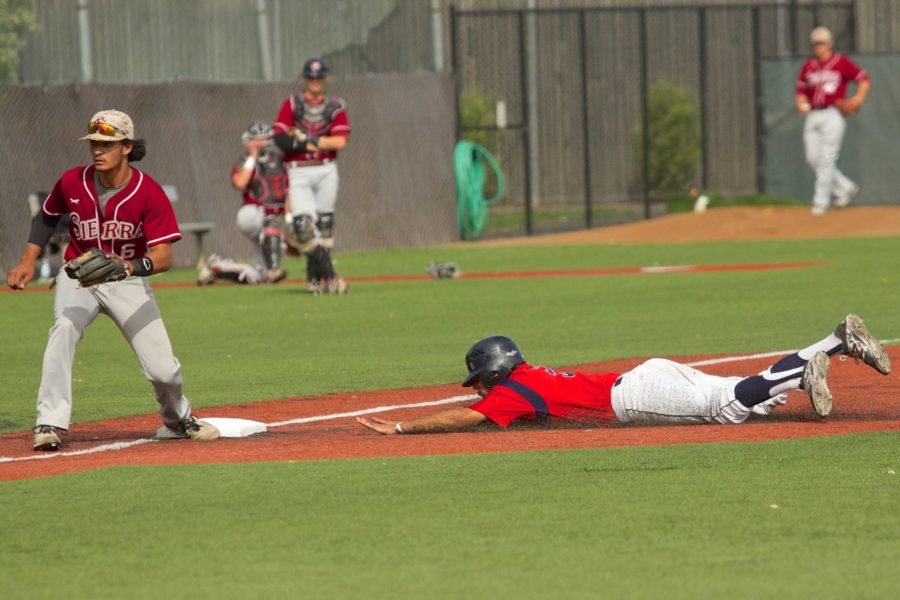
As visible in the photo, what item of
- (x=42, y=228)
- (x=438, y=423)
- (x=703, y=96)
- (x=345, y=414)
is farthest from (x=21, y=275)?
(x=703, y=96)

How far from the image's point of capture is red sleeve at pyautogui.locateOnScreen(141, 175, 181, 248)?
30.8ft

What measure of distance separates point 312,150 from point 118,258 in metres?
10.2

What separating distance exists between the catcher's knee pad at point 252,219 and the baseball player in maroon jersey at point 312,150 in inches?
78.8

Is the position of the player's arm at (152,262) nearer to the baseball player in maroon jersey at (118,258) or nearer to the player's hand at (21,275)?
the baseball player in maroon jersey at (118,258)

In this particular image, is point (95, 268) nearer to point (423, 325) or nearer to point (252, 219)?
point (423, 325)

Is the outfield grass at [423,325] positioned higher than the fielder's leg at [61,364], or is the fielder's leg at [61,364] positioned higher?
the fielder's leg at [61,364]

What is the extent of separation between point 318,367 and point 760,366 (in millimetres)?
3431

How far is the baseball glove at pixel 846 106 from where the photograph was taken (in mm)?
28297

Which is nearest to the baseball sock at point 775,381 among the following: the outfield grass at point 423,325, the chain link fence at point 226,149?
the outfield grass at point 423,325

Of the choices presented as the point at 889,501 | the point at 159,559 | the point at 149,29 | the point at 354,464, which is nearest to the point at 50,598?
the point at 159,559

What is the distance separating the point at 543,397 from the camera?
31.3 ft

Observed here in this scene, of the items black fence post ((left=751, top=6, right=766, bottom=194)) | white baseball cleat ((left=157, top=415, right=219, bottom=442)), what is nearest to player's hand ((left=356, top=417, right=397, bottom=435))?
white baseball cleat ((left=157, top=415, right=219, bottom=442))

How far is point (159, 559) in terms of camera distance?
6.38 m

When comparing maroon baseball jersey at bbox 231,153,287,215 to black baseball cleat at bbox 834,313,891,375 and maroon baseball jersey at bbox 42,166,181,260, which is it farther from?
black baseball cleat at bbox 834,313,891,375
